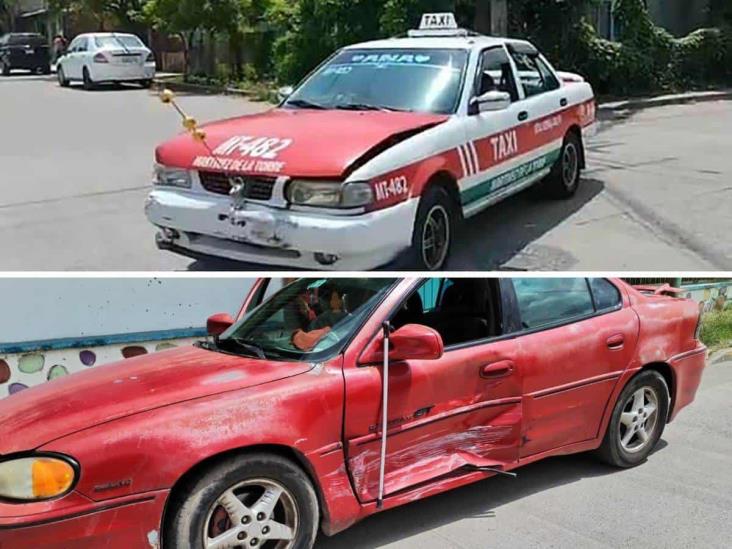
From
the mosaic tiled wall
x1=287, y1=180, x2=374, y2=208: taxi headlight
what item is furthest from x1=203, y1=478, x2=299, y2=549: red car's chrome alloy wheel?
the mosaic tiled wall

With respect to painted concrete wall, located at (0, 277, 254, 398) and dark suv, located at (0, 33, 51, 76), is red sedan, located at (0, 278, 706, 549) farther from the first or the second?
dark suv, located at (0, 33, 51, 76)

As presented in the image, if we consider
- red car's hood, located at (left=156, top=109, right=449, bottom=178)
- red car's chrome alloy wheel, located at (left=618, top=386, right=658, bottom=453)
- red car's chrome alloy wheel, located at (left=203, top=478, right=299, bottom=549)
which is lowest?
red car's chrome alloy wheel, located at (left=618, top=386, right=658, bottom=453)

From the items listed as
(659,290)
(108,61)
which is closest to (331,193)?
(659,290)

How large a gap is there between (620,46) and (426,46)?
44.5ft

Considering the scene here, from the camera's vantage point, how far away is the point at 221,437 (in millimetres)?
3789

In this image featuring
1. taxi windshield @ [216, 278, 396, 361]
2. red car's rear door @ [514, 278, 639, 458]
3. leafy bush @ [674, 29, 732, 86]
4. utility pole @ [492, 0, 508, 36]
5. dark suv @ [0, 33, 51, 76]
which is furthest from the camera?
dark suv @ [0, 33, 51, 76]

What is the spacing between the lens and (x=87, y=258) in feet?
23.0

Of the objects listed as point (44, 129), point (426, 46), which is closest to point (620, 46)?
point (44, 129)

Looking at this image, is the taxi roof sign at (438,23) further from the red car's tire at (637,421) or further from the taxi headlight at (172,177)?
the red car's tire at (637,421)

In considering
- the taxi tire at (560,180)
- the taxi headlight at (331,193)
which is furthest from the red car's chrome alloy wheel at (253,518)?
the taxi tire at (560,180)

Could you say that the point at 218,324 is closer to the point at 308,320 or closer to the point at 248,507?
the point at 308,320

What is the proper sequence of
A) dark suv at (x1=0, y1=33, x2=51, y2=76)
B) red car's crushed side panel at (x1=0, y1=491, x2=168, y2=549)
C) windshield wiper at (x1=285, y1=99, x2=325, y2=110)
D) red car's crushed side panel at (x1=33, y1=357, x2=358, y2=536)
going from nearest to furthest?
red car's crushed side panel at (x1=0, y1=491, x2=168, y2=549) < red car's crushed side panel at (x1=33, y1=357, x2=358, y2=536) < windshield wiper at (x1=285, y1=99, x2=325, y2=110) < dark suv at (x1=0, y1=33, x2=51, y2=76)

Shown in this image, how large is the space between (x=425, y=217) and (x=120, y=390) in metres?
2.47

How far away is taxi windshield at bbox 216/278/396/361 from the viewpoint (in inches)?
174
